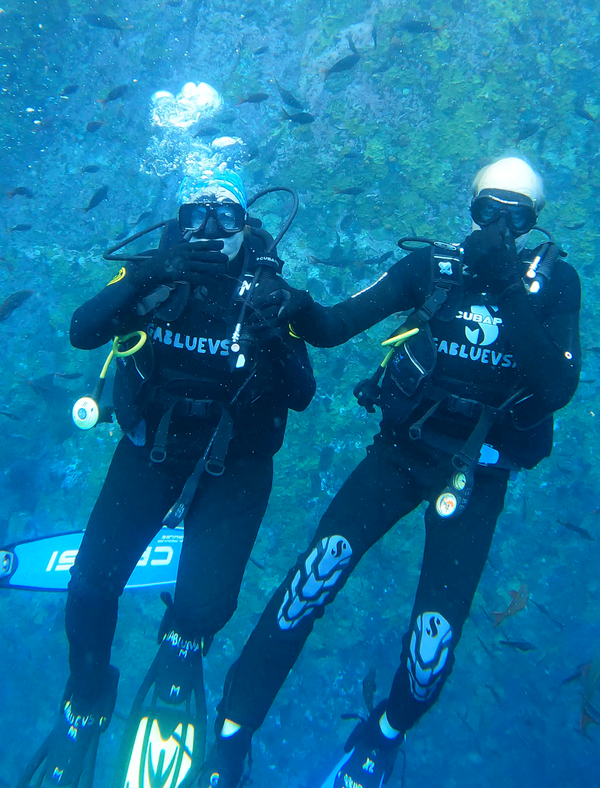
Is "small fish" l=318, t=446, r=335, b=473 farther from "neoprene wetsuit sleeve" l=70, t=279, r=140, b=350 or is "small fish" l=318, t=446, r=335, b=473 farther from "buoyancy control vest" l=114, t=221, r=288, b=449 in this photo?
"neoprene wetsuit sleeve" l=70, t=279, r=140, b=350

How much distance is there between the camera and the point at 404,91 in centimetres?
621

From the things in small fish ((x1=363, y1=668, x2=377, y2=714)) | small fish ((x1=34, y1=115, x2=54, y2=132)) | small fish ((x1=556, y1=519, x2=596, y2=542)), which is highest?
small fish ((x1=34, y1=115, x2=54, y2=132))

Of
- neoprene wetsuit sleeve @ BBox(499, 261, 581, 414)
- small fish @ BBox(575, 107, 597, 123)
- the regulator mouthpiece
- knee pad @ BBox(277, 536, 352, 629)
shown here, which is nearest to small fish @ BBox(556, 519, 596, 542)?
neoprene wetsuit sleeve @ BBox(499, 261, 581, 414)

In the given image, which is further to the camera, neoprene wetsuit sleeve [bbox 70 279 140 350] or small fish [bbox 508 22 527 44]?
small fish [bbox 508 22 527 44]

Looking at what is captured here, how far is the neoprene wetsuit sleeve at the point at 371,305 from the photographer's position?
2.57 m

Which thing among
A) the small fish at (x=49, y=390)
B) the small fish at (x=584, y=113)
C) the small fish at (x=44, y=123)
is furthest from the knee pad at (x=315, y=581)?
the small fish at (x=44, y=123)

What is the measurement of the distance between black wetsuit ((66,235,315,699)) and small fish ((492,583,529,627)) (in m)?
3.10

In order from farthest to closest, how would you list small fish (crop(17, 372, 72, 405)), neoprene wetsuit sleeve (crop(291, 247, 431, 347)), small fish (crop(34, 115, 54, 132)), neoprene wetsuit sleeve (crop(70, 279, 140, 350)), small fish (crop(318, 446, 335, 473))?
small fish (crop(34, 115, 54, 132))
small fish (crop(17, 372, 72, 405))
small fish (crop(318, 446, 335, 473))
neoprene wetsuit sleeve (crop(291, 247, 431, 347))
neoprene wetsuit sleeve (crop(70, 279, 140, 350))

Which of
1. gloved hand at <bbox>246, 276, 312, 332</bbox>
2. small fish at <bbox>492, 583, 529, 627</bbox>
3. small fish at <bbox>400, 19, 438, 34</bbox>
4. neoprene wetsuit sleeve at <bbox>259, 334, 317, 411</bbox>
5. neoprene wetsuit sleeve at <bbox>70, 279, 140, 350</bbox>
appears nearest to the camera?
gloved hand at <bbox>246, 276, 312, 332</bbox>

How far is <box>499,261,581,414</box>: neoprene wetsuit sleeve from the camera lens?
2.40 meters

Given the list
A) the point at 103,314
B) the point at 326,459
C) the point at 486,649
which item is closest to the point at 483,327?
the point at 103,314

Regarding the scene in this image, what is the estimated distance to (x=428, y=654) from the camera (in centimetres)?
242

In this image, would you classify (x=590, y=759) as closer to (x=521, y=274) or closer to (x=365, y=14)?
(x=521, y=274)

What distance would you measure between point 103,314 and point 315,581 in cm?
204
